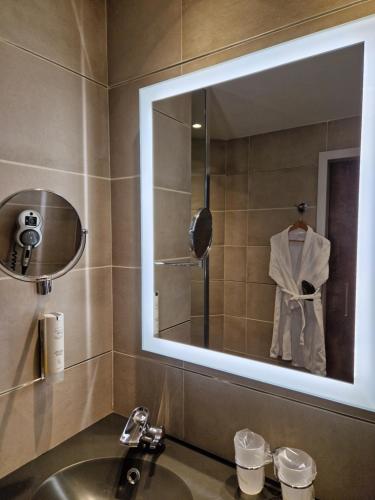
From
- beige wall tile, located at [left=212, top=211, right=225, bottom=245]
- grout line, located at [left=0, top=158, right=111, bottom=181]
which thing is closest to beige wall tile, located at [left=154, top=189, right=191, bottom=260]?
beige wall tile, located at [left=212, top=211, right=225, bottom=245]

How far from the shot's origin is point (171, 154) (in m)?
1.02

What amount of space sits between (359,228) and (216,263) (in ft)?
1.26

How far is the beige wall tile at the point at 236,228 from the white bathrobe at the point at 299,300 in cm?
9

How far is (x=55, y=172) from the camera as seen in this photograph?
0.93 m

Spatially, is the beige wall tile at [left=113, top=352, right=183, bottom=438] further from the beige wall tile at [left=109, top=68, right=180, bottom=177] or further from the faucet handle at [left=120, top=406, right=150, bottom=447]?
the beige wall tile at [left=109, top=68, right=180, bottom=177]

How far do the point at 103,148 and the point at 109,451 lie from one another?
953 millimetres

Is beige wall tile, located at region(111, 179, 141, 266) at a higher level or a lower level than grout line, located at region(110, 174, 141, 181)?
lower

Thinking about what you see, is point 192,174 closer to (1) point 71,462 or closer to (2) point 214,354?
(2) point 214,354

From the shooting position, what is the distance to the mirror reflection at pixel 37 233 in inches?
32.8

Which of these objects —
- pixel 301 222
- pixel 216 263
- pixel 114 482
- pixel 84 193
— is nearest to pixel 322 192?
pixel 301 222

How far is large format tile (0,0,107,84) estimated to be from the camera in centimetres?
83

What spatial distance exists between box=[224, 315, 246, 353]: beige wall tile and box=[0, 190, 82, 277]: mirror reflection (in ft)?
1.69

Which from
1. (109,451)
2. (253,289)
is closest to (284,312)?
(253,289)

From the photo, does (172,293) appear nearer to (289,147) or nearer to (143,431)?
(143,431)
